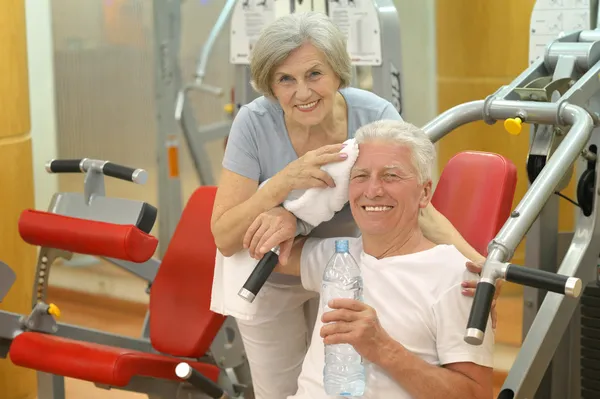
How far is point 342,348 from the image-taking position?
226 cm

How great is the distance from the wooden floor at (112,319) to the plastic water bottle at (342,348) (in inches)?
76.5

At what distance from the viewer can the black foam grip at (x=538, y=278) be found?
6.03ft

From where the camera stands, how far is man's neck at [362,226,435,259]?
219 cm

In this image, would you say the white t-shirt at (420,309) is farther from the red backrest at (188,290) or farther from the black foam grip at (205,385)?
the red backrest at (188,290)

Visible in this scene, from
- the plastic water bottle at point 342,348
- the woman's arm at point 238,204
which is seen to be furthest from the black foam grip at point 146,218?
the plastic water bottle at point 342,348

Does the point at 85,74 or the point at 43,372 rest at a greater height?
the point at 85,74

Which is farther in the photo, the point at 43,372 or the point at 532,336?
the point at 43,372

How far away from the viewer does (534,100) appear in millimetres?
2605

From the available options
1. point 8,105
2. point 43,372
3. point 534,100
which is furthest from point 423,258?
point 8,105

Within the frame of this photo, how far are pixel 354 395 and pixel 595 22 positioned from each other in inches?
62.2

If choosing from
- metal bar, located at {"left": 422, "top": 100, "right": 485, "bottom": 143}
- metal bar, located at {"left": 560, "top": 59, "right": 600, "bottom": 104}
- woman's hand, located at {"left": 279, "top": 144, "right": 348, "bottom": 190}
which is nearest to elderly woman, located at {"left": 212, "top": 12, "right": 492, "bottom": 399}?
woman's hand, located at {"left": 279, "top": 144, "right": 348, "bottom": 190}

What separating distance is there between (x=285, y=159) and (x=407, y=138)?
1.22 ft

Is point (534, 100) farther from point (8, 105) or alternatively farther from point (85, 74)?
point (85, 74)

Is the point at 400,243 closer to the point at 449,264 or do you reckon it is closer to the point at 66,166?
A: the point at 449,264
